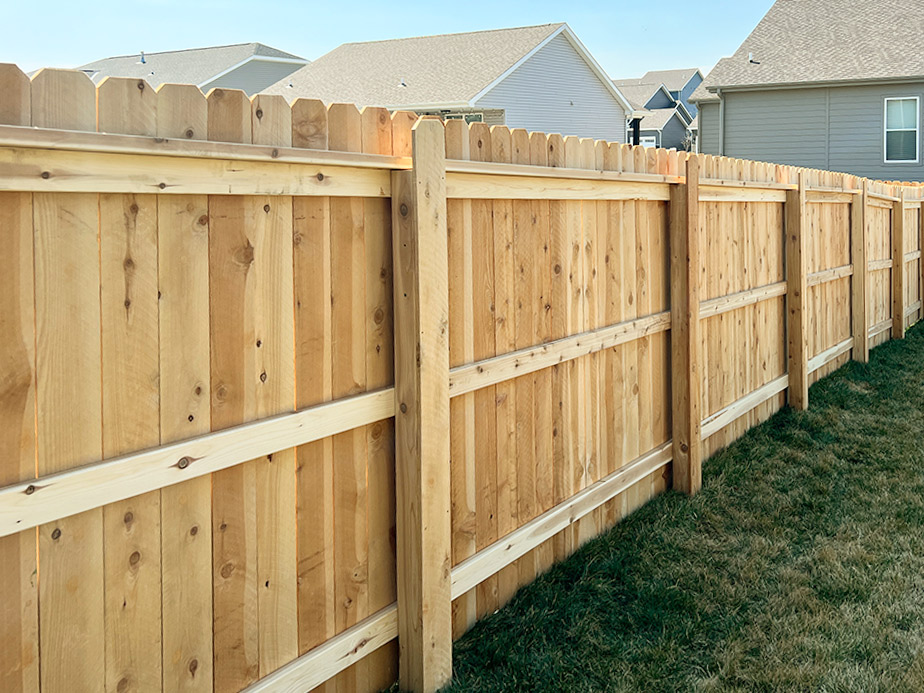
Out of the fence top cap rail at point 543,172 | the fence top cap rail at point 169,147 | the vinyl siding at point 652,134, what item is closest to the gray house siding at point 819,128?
the fence top cap rail at point 543,172

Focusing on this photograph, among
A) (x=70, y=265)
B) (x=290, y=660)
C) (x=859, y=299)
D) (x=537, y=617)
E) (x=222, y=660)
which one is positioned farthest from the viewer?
(x=859, y=299)

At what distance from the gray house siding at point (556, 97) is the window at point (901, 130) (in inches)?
381

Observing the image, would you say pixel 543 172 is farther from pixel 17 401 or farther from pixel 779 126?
pixel 779 126

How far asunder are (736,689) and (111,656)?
225 cm

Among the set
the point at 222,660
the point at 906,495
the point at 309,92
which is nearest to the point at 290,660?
the point at 222,660

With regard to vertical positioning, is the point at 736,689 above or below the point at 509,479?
below

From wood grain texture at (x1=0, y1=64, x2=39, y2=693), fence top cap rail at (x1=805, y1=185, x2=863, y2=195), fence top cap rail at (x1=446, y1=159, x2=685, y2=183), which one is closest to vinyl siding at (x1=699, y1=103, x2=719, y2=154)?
fence top cap rail at (x1=805, y1=185, x2=863, y2=195)

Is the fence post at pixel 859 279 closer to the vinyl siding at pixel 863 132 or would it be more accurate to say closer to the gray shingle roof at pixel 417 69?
the vinyl siding at pixel 863 132

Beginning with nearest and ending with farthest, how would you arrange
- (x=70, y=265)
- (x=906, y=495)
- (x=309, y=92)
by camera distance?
1. (x=70, y=265)
2. (x=906, y=495)
3. (x=309, y=92)

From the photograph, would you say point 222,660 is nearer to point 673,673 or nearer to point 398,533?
point 398,533

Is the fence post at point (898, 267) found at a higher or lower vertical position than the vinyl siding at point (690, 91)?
lower

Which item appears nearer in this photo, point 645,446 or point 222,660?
point 222,660

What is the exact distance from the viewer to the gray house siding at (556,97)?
27.4 metres

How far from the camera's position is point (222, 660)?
104 inches
